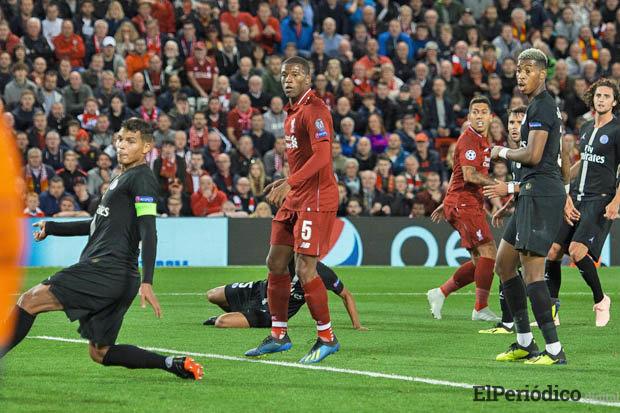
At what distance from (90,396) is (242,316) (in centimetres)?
440

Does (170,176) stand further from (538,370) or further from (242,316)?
(538,370)

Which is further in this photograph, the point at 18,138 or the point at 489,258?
the point at 18,138

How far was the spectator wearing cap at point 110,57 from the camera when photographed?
2231 centimetres

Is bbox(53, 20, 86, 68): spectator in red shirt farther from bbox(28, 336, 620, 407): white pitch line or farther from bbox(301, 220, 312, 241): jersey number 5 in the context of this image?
bbox(301, 220, 312, 241): jersey number 5

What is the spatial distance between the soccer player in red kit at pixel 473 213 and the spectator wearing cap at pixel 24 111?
11109 millimetres

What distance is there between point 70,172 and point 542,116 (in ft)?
45.7

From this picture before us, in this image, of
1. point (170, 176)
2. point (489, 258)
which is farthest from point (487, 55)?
point (489, 258)

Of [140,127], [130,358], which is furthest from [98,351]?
[140,127]

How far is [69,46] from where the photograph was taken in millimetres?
22422

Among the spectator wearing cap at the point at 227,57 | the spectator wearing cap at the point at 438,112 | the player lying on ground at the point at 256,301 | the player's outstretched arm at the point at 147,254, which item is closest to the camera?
the player's outstretched arm at the point at 147,254

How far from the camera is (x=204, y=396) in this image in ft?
21.6

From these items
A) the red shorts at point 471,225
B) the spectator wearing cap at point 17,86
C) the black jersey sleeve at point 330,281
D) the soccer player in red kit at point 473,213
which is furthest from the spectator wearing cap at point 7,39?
the black jersey sleeve at point 330,281

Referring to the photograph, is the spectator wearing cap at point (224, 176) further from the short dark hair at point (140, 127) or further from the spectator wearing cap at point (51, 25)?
the short dark hair at point (140, 127)

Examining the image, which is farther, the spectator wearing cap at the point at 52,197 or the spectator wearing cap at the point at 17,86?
the spectator wearing cap at the point at 17,86
